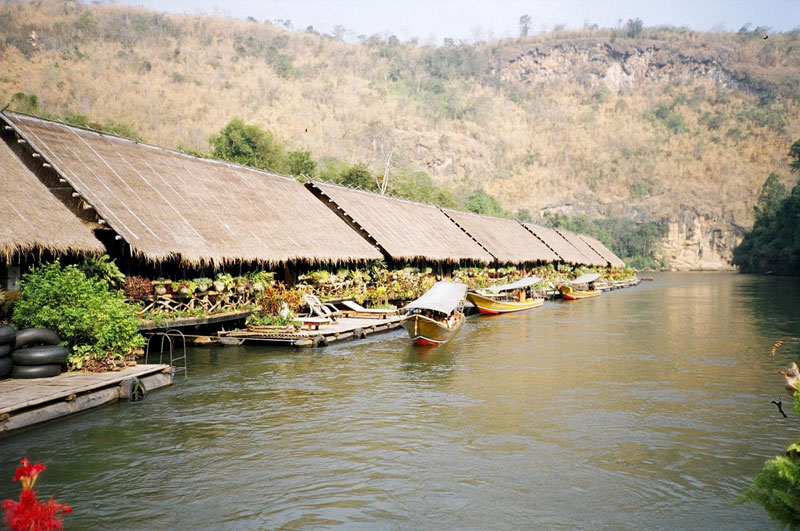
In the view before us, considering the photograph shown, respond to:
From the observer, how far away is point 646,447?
10219 millimetres

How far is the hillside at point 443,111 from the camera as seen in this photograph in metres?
121

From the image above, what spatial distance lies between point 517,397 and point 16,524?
34.6 feet

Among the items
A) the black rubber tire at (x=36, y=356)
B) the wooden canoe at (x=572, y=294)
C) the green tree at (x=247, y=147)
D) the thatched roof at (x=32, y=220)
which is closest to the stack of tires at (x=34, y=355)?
the black rubber tire at (x=36, y=356)

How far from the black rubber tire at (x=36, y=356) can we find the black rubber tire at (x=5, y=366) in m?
0.14

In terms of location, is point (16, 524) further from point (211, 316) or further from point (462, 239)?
point (462, 239)

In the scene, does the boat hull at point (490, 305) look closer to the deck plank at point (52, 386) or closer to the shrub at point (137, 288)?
the shrub at point (137, 288)

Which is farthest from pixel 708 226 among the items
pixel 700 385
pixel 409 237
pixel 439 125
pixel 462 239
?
pixel 700 385

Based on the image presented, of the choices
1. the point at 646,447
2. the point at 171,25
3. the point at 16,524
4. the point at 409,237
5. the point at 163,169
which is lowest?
the point at 646,447

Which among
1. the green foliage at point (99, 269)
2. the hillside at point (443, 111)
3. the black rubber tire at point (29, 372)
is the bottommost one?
the black rubber tire at point (29, 372)

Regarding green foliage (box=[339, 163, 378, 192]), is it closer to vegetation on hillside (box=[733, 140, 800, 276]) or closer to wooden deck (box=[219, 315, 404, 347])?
wooden deck (box=[219, 315, 404, 347])

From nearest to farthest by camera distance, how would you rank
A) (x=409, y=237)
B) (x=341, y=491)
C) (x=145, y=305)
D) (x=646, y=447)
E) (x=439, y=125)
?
(x=341, y=491) < (x=646, y=447) < (x=145, y=305) < (x=409, y=237) < (x=439, y=125)

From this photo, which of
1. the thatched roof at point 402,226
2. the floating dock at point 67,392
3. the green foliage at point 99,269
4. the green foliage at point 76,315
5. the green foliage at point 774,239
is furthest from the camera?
the green foliage at point 774,239

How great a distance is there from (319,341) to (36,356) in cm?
858

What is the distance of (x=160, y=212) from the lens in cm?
1897
